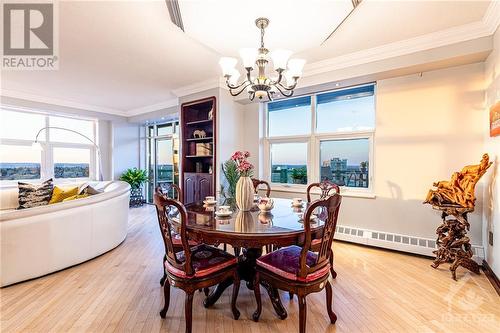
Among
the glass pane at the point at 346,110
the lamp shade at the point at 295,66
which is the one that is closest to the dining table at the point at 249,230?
the lamp shade at the point at 295,66

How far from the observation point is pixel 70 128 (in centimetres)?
585

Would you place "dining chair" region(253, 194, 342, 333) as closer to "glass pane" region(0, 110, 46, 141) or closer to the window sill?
the window sill

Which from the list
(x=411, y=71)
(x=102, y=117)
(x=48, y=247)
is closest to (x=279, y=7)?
(x=411, y=71)

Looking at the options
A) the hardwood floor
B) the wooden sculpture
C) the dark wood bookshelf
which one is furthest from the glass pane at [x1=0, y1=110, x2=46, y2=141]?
the wooden sculpture

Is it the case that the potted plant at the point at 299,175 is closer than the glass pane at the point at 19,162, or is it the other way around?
the potted plant at the point at 299,175

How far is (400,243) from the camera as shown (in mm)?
3172

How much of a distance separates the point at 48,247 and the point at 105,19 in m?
2.42

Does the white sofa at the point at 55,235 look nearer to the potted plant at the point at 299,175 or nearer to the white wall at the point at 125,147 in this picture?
the potted plant at the point at 299,175

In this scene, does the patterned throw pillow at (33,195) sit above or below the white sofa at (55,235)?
above

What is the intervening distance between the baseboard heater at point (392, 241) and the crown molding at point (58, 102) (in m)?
6.07

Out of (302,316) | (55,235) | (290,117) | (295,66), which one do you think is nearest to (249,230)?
(302,316)

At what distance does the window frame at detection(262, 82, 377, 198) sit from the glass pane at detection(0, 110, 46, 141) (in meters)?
5.08

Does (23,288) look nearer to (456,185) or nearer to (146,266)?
(146,266)

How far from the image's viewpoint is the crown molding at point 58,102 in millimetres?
4557
